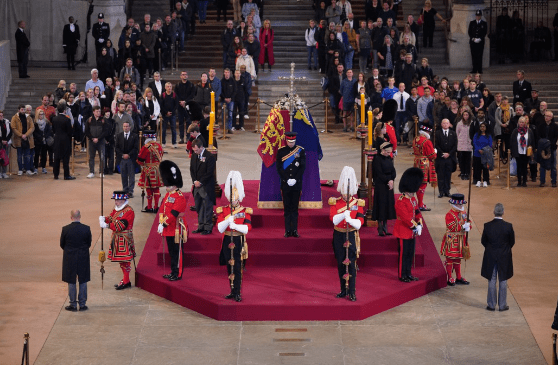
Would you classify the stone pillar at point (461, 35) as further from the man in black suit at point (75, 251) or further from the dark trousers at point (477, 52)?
the man in black suit at point (75, 251)

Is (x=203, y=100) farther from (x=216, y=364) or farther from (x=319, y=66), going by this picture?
(x=216, y=364)

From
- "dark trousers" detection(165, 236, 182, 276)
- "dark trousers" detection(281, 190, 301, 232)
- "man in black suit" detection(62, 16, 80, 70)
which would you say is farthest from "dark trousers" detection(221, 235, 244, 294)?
"man in black suit" detection(62, 16, 80, 70)

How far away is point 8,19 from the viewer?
3619 centimetres

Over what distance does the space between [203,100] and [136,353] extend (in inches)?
550

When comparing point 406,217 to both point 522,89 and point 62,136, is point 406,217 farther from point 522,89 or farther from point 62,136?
point 522,89

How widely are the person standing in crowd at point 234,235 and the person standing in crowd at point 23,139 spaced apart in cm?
991

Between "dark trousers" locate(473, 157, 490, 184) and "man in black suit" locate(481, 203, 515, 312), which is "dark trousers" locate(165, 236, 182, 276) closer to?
"man in black suit" locate(481, 203, 515, 312)

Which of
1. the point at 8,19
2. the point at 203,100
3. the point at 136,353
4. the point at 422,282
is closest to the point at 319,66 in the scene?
the point at 203,100

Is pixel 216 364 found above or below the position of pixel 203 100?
below

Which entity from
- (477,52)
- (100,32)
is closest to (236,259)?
(100,32)

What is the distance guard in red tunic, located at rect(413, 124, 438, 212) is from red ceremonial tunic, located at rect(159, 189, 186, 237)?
561cm

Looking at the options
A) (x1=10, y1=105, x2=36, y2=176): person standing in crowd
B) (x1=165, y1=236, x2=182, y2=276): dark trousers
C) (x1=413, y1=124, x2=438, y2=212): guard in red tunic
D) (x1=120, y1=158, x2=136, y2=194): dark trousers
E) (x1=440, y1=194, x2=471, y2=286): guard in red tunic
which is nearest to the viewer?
(x1=440, y1=194, x2=471, y2=286): guard in red tunic

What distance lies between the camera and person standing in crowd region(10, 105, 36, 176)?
24.7 metres

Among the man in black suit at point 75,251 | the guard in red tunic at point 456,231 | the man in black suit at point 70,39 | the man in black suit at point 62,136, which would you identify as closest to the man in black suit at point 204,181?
the man in black suit at point 75,251
